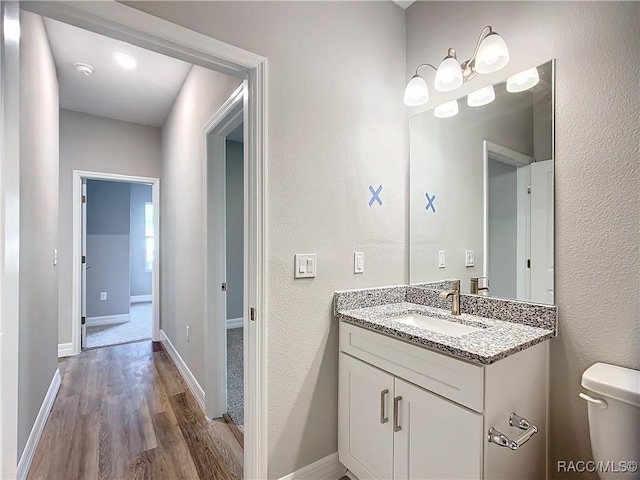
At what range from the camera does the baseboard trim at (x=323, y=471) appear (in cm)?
153

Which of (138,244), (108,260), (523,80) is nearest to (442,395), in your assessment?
(523,80)

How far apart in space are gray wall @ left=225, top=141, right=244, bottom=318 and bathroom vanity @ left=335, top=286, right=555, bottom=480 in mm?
3227

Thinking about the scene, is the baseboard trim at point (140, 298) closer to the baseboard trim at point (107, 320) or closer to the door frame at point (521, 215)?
the baseboard trim at point (107, 320)

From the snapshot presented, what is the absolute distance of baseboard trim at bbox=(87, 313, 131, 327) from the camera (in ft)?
15.1

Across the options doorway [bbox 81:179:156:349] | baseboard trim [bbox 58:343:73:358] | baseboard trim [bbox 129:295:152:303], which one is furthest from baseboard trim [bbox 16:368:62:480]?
baseboard trim [bbox 129:295:152:303]

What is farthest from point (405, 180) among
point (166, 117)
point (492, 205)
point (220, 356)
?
point (166, 117)

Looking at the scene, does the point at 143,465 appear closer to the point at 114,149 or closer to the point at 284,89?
the point at 284,89

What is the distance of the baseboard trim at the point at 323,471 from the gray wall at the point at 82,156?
127 inches

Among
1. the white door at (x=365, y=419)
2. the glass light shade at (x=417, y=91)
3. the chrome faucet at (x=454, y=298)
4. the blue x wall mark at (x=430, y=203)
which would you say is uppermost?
the glass light shade at (x=417, y=91)

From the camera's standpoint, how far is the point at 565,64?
1306 millimetres

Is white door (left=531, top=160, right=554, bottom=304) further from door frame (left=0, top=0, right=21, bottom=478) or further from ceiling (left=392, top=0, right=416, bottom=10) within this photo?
door frame (left=0, top=0, right=21, bottom=478)

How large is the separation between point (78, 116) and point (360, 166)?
11.3 feet

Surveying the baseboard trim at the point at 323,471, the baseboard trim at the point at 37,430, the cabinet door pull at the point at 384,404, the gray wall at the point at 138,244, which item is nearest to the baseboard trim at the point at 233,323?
the baseboard trim at the point at 37,430

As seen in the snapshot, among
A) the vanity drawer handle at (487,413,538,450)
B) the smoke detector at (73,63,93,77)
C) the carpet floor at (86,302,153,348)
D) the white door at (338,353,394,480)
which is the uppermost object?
the smoke detector at (73,63,93,77)
